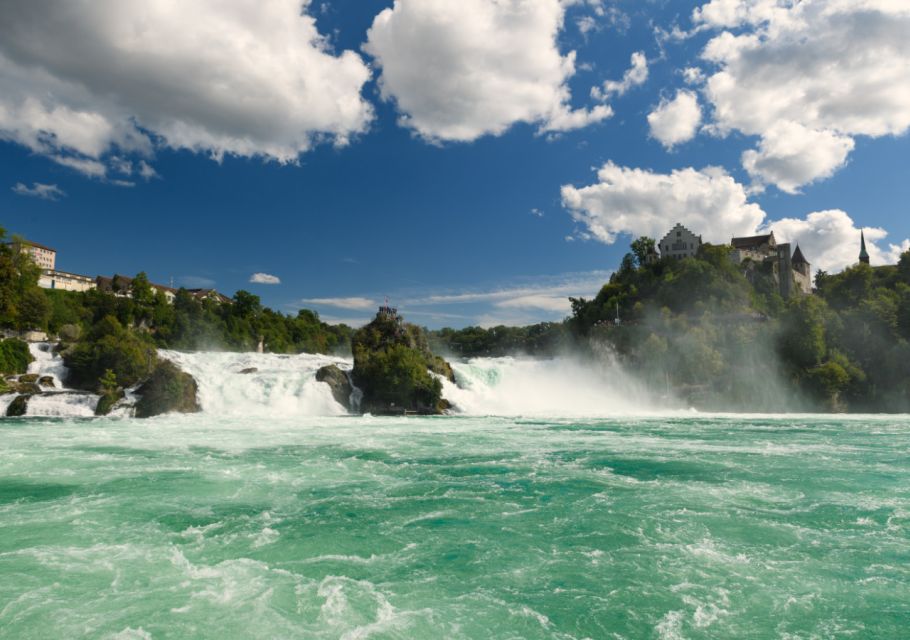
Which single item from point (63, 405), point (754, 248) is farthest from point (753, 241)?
point (63, 405)

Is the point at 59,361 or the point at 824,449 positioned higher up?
the point at 59,361

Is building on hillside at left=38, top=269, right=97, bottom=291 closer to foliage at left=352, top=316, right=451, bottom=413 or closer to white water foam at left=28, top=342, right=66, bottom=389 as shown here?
white water foam at left=28, top=342, right=66, bottom=389

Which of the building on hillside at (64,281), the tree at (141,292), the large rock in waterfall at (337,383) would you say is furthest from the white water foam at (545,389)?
the building on hillside at (64,281)

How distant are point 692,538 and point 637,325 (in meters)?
46.8

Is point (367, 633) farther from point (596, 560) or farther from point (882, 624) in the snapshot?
point (882, 624)

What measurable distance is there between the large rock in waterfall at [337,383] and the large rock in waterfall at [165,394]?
7803 mm

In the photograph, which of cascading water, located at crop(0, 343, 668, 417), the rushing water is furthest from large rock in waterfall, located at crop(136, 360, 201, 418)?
the rushing water

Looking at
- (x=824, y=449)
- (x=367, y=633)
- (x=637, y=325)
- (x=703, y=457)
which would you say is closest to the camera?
(x=367, y=633)

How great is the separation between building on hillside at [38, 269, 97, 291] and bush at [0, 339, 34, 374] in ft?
194

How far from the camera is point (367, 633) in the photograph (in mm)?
6691

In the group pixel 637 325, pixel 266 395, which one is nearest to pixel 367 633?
pixel 266 395

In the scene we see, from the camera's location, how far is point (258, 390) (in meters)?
35.8

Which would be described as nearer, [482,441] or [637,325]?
[482,441]

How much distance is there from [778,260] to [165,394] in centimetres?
6897
